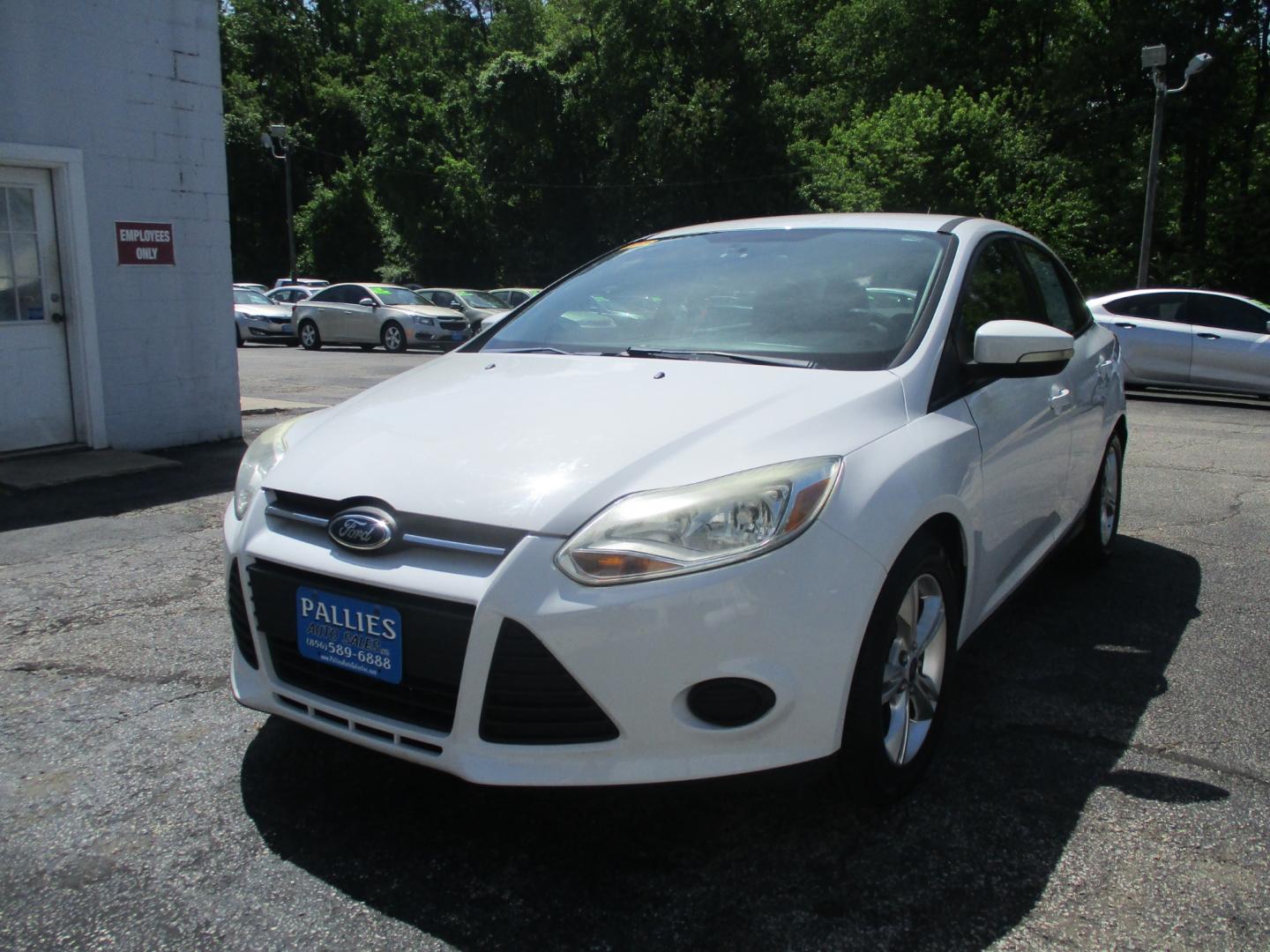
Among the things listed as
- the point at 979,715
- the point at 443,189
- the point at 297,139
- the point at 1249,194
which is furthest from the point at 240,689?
the point at 297,139

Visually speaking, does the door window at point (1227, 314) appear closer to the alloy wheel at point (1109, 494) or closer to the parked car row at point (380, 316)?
the alloy wheel at point (1109, 494)

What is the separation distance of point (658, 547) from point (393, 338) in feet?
66.8

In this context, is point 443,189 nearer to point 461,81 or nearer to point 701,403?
point 461,81

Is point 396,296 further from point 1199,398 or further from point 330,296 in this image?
point 1199,398

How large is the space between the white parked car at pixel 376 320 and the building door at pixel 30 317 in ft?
44.9

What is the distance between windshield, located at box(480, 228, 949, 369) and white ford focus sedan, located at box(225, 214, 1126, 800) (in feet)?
0.06

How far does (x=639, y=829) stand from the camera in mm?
2703

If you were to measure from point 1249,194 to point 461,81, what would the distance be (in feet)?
91.6

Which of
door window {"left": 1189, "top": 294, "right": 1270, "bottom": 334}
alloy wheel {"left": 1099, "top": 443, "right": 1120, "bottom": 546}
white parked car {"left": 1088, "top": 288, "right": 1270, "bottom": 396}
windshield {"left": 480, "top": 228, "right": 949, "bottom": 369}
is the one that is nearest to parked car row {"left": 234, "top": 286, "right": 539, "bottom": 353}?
white parked car {"left": 1088, "top": 288, "right": 1270, "bottom": 396}

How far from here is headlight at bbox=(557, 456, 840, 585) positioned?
2.30m

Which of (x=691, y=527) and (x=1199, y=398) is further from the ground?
(x=691, y=527)

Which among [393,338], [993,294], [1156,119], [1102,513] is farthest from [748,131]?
[993,294]

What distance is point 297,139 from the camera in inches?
1892

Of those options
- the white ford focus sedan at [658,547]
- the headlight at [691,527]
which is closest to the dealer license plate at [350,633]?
the white ford focus sedan at [658,547]
